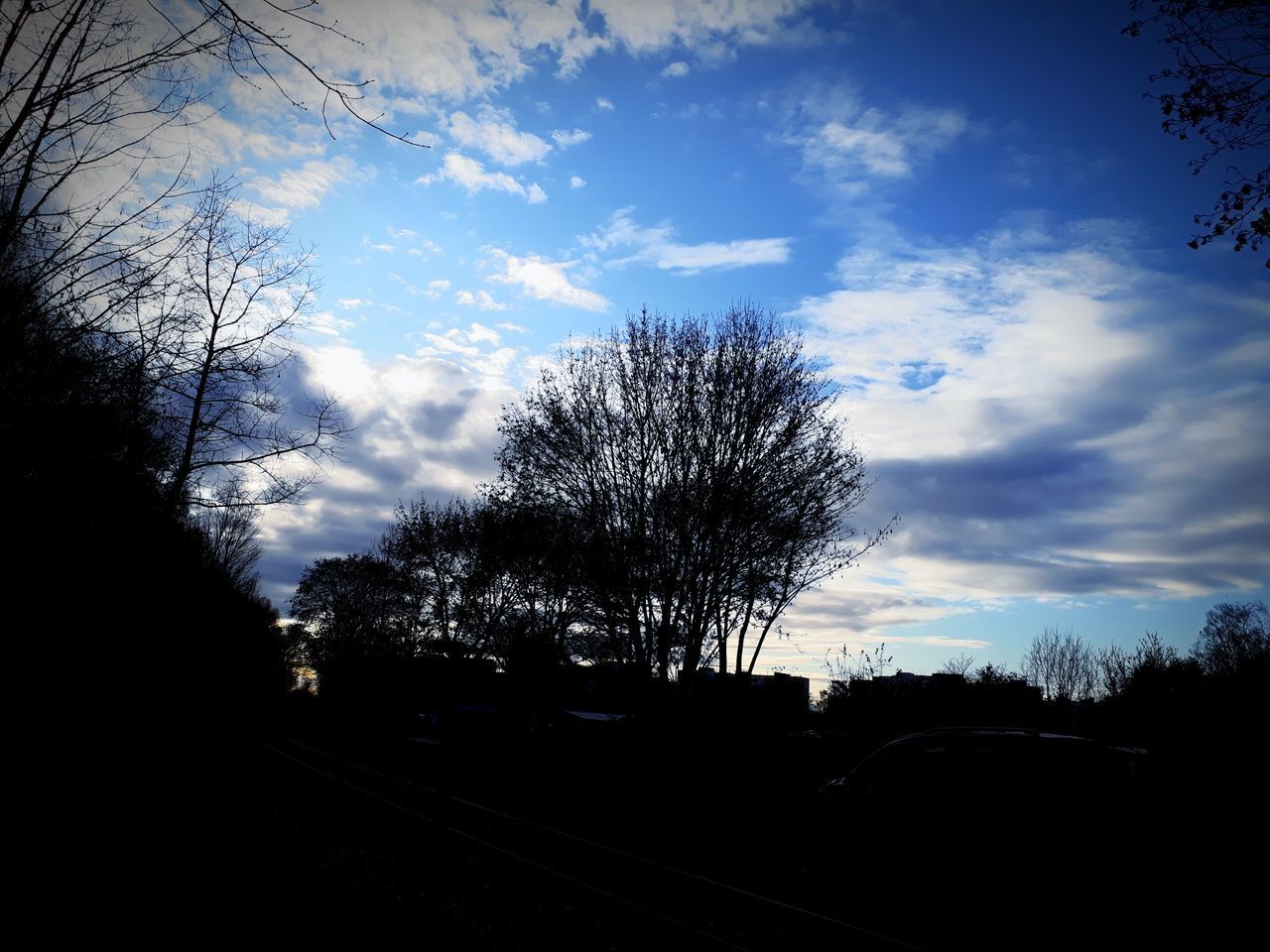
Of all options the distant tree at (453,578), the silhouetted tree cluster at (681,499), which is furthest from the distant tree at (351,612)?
the silhouetted tree cluster at (681,499)

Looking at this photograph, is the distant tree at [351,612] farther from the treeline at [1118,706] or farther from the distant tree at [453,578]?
the treeline at [1118,706]

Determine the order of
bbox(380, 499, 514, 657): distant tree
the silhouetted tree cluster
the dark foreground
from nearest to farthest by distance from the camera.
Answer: the dark foreground → the silhouetted tree cluster → bbox(380, 499, 514, 657): distant tree

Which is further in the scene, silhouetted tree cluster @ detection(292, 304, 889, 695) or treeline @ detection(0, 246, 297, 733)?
silhouetted tree cluster @ detection(292, 304, 889, 695)

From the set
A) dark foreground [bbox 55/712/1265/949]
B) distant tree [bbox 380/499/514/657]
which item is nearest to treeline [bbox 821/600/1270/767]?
dark foreground [bbox 55/712/1265/949]

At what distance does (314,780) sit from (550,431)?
40.5 feet

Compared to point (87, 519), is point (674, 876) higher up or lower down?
lower down

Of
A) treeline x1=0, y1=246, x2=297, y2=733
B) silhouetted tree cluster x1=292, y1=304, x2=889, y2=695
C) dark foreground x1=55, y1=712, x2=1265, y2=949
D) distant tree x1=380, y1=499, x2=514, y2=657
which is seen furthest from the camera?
distant tree x1=380, y1=499, x2=514, y2=657

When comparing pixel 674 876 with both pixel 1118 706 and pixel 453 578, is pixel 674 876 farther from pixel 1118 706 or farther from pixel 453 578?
pixel 453 578

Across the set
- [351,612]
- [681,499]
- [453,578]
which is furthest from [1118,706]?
[351,612]

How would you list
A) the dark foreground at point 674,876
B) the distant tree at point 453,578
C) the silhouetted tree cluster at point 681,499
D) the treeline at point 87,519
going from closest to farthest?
the treeline at point 87,519 < the dark foreground at point 674,876 < the silhouetted tree cluster at point 681,499 < the distant tree at point 453,578

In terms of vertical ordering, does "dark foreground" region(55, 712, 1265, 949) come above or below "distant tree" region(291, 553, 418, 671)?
below

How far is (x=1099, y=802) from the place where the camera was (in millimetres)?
9312

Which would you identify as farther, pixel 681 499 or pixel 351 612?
pixel 351 612

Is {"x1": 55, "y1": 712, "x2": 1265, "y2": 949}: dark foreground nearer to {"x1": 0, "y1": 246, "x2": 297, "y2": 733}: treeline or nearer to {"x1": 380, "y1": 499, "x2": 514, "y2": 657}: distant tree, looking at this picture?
{"x1": 0, "y1": 246, "x2": 297, "y2": 733}: treeline
